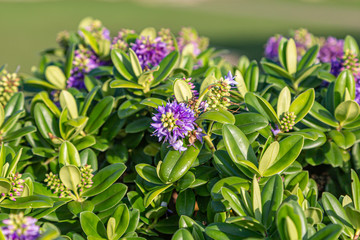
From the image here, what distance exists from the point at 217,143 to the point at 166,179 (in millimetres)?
316

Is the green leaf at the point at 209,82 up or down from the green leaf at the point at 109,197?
up

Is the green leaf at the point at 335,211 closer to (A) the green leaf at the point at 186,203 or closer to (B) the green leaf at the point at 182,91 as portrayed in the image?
(A) the green leaf at the point at 186,203

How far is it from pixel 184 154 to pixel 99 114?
21.5 inches

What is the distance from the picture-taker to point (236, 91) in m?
2.03

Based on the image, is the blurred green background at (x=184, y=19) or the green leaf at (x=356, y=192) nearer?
the green leaf at (x=356, y=192)

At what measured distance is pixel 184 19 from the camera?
15070 millimetres

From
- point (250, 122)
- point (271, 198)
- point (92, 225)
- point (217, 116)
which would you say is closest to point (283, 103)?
point (250, 122)

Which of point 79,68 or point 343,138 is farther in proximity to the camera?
point 79,68

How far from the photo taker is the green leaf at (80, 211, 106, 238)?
150 cm

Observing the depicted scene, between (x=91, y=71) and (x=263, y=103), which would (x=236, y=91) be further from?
(x=91, y=71)

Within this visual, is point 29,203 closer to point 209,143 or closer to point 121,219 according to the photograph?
point 121,219

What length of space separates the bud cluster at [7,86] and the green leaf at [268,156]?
1.41 metres

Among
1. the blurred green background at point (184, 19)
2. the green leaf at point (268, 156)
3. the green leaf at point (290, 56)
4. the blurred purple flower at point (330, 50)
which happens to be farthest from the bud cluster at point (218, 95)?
the blurred green background at point (184, 19)

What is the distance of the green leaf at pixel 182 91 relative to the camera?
1.58 metres
